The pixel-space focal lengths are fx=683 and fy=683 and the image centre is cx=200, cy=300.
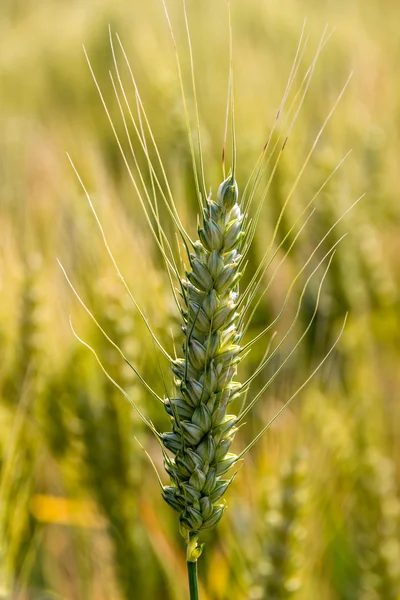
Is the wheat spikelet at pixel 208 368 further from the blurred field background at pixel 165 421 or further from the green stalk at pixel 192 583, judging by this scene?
the blurred field background at pixel 165 421

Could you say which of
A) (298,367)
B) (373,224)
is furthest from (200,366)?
(373,224)

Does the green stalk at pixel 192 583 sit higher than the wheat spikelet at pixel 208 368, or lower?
lower

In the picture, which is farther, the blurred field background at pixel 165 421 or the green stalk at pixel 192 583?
the blurred field background at pixel 165 421

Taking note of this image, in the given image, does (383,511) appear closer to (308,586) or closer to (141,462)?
(308,586)

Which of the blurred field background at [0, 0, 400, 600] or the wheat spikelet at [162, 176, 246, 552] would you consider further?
the blurred field background at [0, 0, 400, 600]

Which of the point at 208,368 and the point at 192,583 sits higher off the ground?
the point at 208,368

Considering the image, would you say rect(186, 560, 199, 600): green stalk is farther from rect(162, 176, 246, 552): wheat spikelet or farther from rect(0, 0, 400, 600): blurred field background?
rect(0, 0, 400, 600): blurred field background

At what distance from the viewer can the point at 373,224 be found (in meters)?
1.81

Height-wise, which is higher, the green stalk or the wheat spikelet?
the wheat spikelet

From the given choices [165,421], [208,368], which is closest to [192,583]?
[208,368]

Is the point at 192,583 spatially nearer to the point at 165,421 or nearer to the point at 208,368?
the point at 208,368

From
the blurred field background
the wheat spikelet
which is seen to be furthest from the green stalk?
the blurred field background

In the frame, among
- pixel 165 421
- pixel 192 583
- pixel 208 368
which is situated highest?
pixel 208 368

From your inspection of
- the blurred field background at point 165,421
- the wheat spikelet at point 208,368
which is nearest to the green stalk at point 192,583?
the wheat spikelet at point 208,368
